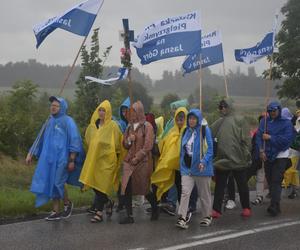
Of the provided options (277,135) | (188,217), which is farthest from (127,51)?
(277,135)

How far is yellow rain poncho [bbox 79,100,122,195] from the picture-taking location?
25.7ft

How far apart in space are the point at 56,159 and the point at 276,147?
3256 millimetres

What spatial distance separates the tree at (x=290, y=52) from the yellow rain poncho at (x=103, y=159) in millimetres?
19223

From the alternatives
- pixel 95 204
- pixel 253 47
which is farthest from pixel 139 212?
pixel 253 47

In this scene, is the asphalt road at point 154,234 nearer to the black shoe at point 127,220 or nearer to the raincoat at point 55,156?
the black shoe at point 127,220

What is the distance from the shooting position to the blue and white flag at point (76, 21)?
839 centimetres

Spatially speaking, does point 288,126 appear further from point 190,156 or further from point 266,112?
point 190,156

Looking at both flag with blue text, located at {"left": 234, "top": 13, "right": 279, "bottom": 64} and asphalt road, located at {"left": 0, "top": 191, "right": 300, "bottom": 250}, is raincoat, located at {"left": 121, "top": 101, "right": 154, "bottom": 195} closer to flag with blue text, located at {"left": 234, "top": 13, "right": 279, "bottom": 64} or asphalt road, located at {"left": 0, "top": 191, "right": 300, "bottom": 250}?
asphalt road, located at {"left": 0, "top": 191, "right": 300, "bottom": 250}

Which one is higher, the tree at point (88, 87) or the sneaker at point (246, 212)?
the tree at point (88, 87)

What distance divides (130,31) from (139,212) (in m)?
2.71

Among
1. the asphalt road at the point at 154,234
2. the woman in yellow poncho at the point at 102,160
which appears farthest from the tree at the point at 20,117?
the asphalt road at the point at 154,234

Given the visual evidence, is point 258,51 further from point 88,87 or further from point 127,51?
point 88,87

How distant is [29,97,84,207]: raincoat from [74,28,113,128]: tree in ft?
21.0

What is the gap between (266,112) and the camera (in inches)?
339
